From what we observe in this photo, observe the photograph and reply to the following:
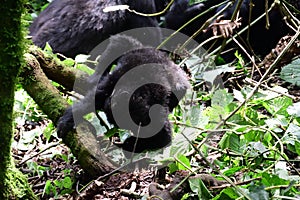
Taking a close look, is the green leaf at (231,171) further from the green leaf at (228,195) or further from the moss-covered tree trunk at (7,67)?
the moss-covered tree trunk at (7,67)

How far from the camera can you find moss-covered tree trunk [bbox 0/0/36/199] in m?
0.85

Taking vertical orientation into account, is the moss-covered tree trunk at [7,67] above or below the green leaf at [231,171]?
above

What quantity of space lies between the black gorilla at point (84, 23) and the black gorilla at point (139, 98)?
1.07 m

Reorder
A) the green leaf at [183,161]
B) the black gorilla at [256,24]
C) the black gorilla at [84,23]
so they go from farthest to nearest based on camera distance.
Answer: the black gorilla at [256,24]
the black gorilla at [84,23]
the green leaf at [183,161]

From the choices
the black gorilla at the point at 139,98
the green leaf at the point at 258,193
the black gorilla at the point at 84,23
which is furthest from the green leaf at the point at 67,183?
the black gorilla at the point at 84,23

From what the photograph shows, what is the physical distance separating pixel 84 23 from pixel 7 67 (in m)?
1.83

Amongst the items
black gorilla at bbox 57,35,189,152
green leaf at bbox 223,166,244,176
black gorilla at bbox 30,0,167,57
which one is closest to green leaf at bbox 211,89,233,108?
black gorilla at bbox 57,35,189,152

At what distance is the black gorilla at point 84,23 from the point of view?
2582mm

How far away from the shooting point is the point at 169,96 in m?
1.46

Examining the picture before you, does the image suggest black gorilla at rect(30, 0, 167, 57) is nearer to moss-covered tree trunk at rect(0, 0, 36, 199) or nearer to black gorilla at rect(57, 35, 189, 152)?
black gorilla at rect(57, 35, 189, 152)

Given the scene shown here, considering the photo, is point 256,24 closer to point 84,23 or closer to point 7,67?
point 84,23

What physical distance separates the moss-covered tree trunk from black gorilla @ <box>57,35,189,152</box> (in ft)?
1.15

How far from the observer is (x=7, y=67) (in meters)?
0.92

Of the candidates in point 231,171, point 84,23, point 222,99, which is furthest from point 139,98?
point 84,23
